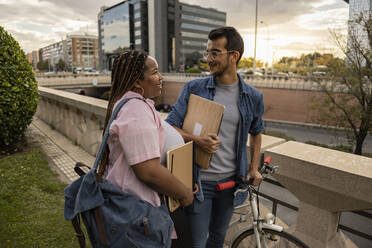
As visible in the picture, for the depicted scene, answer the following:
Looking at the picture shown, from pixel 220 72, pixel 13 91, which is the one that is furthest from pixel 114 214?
pixel 13 91

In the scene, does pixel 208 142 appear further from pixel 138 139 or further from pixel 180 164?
pixel 138 139

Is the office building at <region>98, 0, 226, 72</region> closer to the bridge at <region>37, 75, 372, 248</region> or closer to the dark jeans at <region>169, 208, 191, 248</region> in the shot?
the bridge at <region>37, 75, 372, 248</region>

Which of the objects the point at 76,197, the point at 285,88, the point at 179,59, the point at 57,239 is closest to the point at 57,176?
the point at 57,239

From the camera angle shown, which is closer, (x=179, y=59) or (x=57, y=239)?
(x=57, y=239)

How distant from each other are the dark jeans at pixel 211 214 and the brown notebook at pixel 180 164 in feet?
0.84

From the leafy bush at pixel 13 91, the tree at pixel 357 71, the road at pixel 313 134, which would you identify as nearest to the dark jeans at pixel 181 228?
the leafy bush at pixel 13 91

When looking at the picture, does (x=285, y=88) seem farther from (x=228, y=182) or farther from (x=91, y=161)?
(x=228, y=182)

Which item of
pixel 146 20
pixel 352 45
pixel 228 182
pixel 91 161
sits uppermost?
pixel 146 20

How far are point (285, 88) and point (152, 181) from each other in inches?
1196

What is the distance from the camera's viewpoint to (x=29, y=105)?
223 inches

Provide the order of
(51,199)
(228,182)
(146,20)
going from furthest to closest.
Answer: (146,20) → (51,199) → (228,182)

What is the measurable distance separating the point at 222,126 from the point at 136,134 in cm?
86

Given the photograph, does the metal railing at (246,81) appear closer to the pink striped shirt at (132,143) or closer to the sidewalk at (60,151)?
the sidewalk at (60,151)

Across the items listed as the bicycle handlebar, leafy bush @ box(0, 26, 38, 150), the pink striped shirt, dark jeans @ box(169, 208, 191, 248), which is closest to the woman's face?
the pink striped shirt
